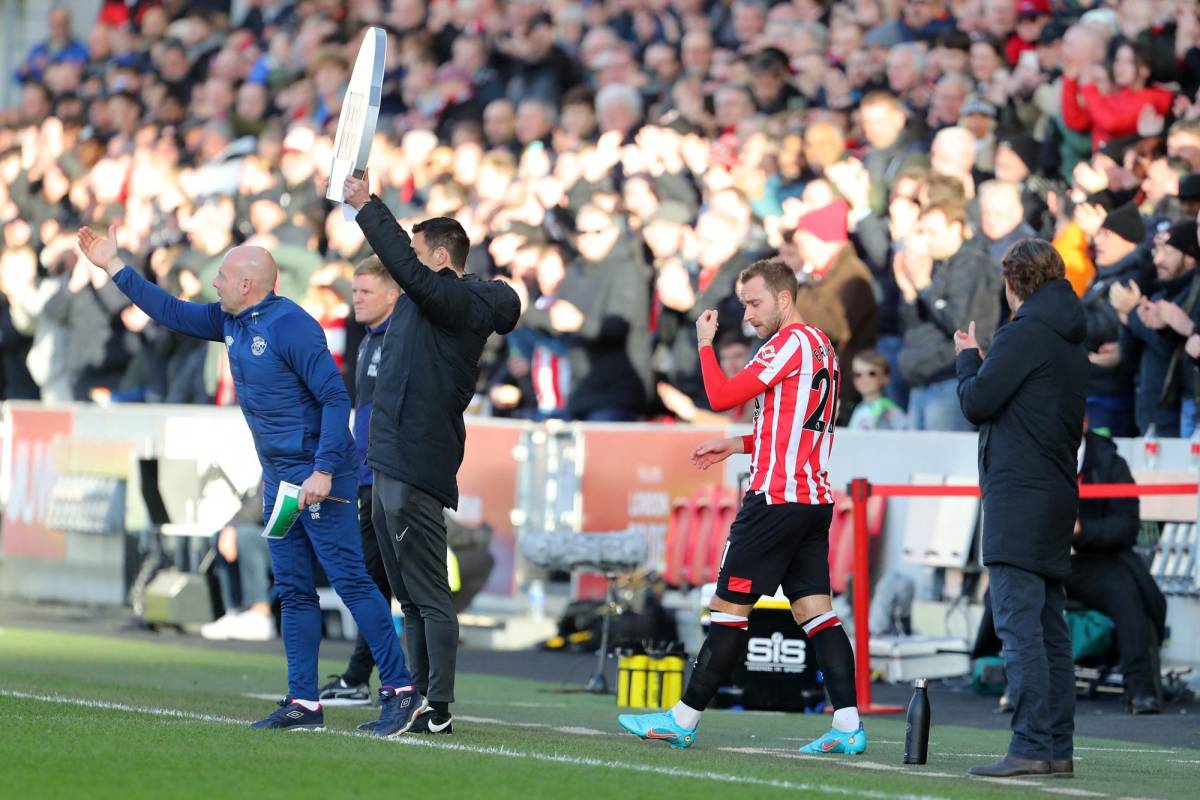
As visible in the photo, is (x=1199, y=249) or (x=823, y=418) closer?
(x=823, y=418)

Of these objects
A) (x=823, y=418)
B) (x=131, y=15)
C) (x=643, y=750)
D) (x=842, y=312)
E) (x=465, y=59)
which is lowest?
(x=643, y=750)

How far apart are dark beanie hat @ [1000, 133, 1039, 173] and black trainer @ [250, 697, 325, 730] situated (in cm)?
822

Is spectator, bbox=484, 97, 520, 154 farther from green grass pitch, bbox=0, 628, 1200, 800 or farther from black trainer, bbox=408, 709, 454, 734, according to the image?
black trainer, bbox=408, 709, 454, 734

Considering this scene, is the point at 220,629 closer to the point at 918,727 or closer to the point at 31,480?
the point at 31,480

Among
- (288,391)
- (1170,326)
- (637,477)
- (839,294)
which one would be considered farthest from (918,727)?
(637,477)

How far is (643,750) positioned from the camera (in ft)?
30.5

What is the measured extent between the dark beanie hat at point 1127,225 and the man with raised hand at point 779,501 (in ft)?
18.6

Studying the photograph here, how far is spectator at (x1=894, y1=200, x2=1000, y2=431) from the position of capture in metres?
15.1

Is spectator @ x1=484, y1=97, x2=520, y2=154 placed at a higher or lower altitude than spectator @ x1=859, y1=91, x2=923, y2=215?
higher

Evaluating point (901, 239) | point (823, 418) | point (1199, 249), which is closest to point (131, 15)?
point (901, 239)

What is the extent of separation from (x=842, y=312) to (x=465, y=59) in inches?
347

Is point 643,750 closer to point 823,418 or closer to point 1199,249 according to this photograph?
point 823,418

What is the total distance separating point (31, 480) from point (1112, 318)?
1014 cm

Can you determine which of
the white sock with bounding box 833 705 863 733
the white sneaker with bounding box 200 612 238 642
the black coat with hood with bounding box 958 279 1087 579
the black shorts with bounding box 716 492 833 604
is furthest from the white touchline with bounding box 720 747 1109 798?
the white sneaker with bounding box 200 612 238 642
